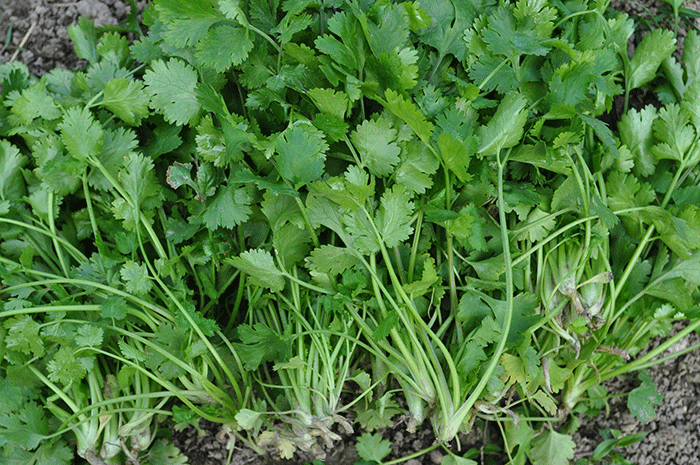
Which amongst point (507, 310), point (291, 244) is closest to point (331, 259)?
point (291, 244)

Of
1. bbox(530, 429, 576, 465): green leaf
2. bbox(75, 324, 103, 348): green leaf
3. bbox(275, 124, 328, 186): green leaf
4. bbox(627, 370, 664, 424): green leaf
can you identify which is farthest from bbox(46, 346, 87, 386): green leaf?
bbox(627, 370, 664, 424): green leaf

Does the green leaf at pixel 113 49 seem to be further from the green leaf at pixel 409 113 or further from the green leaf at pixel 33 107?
the green leaf at pixel 409 113

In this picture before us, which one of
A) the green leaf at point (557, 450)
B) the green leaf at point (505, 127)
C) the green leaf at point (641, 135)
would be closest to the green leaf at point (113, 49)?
the green leaf at point (505, 127)

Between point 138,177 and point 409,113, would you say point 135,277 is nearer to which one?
point 138,177

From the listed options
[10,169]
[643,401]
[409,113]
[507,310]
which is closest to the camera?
[409,113]

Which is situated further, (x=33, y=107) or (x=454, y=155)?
(x=33, y=107)
